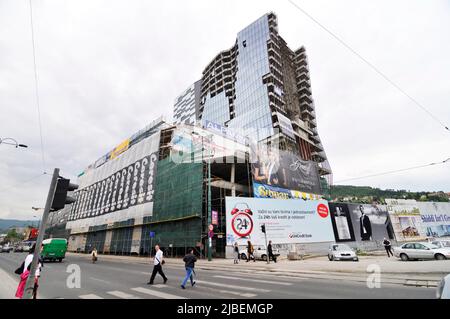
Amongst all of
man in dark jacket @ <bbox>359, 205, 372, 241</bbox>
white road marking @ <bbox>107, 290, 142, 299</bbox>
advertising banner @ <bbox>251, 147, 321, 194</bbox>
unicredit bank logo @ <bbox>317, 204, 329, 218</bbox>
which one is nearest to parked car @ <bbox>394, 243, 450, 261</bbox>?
unicredit bank logo @ <bbox>317, 204, 329, 218</bbox>

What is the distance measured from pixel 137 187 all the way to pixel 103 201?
13.6 m

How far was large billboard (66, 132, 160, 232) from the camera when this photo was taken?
39844mm

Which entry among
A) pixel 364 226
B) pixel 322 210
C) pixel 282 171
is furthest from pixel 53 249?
pixel 364 226

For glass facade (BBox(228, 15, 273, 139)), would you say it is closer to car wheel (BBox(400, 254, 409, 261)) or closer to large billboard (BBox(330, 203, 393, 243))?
large billboard (BBox(330, 203, 393, 243))

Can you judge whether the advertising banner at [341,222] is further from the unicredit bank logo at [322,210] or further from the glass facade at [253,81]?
the glass facade at [253,81]

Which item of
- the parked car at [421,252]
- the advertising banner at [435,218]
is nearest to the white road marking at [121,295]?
the parked car at [421,252]

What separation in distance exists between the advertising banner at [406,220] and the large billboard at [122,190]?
145 ft

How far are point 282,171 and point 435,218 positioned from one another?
38764mm

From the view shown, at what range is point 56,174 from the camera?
17.7 ft

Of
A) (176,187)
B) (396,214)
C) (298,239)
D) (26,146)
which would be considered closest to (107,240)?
(176,187)

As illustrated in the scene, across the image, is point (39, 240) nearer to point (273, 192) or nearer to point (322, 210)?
point (273, 192)

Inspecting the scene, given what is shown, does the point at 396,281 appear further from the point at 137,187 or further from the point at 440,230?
the point at 440,230

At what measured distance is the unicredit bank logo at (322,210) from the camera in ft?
115

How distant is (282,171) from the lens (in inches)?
1513
